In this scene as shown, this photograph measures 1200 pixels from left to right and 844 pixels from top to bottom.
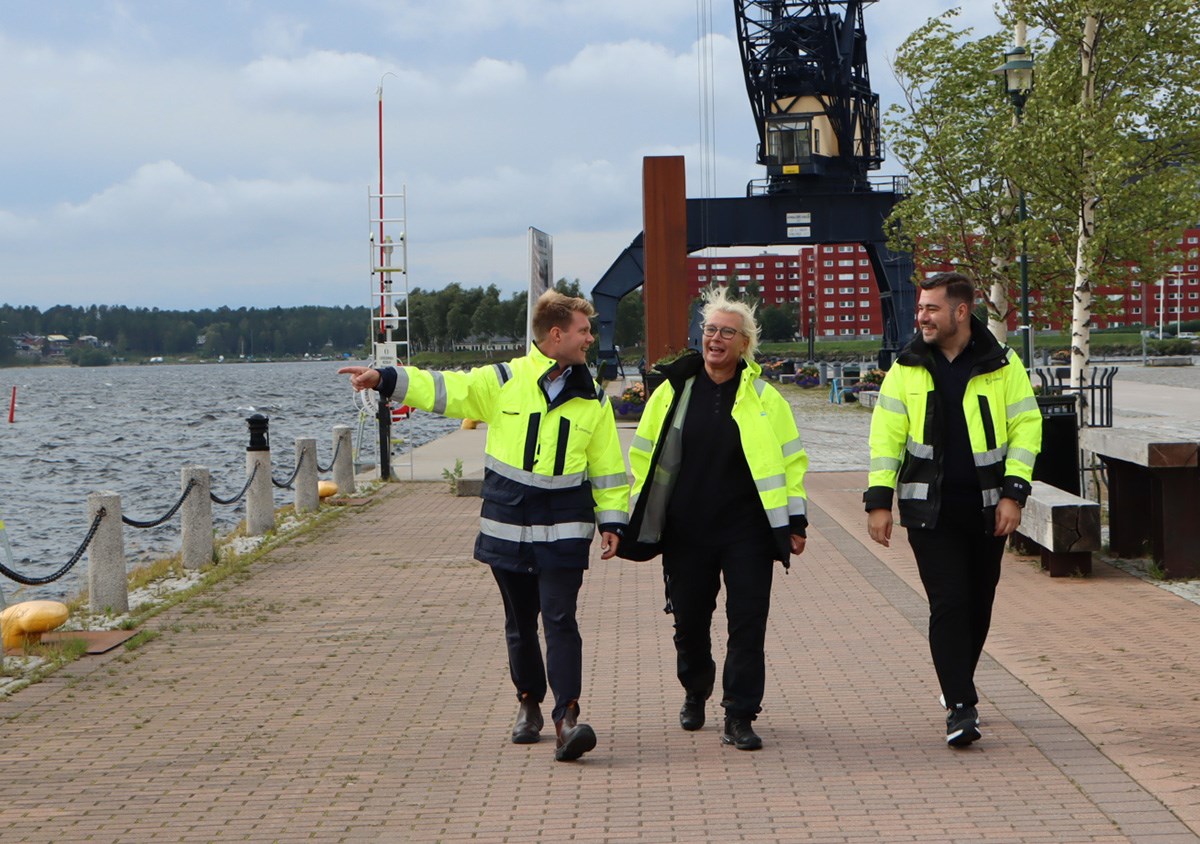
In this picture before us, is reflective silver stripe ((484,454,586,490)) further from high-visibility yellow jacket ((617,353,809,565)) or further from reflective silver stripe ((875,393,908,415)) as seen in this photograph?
reflective silver stripe ((875,393,908,415))

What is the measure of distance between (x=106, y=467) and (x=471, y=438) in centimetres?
1098

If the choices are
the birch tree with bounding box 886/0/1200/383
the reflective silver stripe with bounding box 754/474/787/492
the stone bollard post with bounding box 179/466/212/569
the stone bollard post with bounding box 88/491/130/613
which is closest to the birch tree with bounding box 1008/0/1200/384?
the birch tree with bounding box 886/0/1200/383

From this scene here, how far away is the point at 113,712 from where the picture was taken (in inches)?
284

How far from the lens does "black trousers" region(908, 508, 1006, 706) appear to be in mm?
6098

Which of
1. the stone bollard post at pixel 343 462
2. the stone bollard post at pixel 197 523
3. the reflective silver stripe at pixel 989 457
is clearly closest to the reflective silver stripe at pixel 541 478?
the reflective silver stripe at pixel 989 457

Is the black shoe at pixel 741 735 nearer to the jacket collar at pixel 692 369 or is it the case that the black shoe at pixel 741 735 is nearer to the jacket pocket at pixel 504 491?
the jacket pocket at pixel 504 491

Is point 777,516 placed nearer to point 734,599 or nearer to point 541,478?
point 734,599

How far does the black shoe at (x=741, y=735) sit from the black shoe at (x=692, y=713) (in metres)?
0.32

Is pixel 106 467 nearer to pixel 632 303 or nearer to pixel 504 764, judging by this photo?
pixel 504 764

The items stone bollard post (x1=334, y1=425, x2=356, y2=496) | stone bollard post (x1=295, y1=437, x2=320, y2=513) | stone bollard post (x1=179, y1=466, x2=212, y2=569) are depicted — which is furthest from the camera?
stone bollard post (x1=334, y1=425, x2=356, y2=496)

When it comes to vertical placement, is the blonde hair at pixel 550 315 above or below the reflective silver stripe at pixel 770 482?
above

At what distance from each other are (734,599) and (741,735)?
1.81 ft

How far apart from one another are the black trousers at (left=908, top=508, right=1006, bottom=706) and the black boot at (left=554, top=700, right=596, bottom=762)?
4.79 feet

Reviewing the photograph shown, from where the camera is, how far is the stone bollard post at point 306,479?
1705 centimetres
